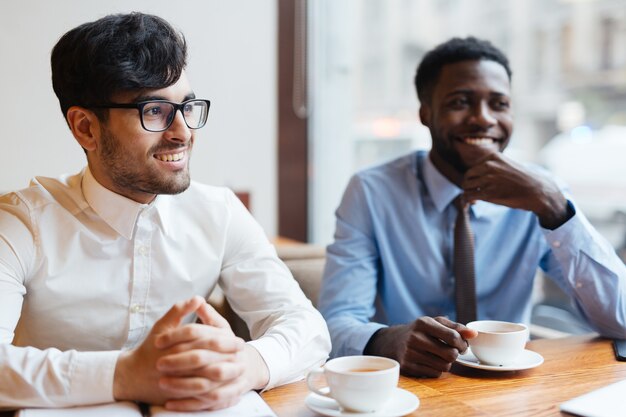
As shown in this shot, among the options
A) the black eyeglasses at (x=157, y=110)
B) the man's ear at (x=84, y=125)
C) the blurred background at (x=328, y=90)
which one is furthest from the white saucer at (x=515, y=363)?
the blurred background at (x=328, y=90)

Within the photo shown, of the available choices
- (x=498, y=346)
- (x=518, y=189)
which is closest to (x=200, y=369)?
(x=498, y=346)

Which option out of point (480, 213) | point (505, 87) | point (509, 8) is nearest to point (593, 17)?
point (509, 8)

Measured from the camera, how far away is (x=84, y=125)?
141cm

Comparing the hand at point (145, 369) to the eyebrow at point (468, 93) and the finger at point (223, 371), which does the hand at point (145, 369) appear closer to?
the finger at point (223, 371)

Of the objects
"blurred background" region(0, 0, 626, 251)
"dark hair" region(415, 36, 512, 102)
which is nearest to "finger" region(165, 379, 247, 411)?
"dark hair" region(415, 36, 512, 102)

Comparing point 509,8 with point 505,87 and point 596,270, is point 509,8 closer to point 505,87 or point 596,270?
point 505,87

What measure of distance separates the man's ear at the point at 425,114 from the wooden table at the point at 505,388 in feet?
2.86

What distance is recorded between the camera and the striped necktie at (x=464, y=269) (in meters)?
1.80

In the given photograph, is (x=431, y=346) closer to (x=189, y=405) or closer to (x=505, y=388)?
(x=505, y=388)

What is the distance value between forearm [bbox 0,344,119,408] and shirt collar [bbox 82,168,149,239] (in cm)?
38

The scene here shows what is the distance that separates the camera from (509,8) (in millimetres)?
2750

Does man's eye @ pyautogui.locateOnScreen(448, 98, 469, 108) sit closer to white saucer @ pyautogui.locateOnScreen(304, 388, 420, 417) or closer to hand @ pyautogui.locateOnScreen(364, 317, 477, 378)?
hand @ pyautogui.locateOnScreen(364, 317, 477, 378)

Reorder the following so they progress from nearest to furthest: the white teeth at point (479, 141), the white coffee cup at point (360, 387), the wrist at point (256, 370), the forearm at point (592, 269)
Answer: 1. the white coffee cup at point (360, 387)
2. the wrist at point (256, 370)
3. the forearm at point (592, 269)
4. the white teeth at point (479, 141)

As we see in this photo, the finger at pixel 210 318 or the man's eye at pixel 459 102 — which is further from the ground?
the man's eye at pixel 459 102
